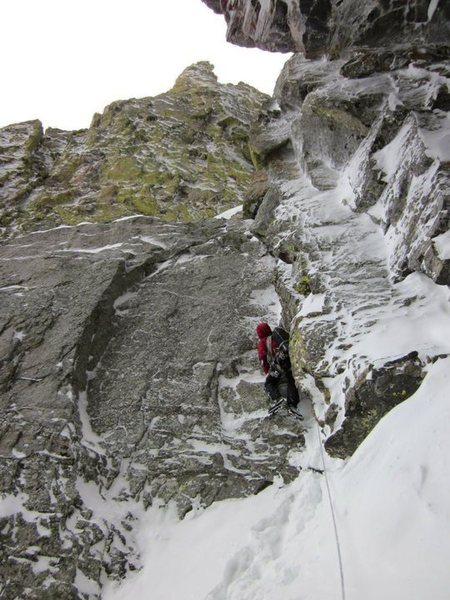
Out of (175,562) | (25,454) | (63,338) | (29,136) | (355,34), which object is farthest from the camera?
(29,136)

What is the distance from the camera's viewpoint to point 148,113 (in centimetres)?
2750

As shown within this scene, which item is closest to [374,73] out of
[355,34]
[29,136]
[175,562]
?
[355,34]

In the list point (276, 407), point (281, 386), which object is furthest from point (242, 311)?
point (276, 407)

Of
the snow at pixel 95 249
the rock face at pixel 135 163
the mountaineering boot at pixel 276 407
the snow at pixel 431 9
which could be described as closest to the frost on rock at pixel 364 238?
the mountaineering boot at pixel 276 407

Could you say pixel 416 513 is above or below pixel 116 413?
above

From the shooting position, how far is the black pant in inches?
327

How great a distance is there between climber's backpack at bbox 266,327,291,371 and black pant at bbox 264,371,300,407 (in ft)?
0.54

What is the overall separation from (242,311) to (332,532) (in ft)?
20.9

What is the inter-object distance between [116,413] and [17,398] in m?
2.05

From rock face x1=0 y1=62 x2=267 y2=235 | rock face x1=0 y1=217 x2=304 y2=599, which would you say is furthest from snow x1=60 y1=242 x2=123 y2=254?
rock face x1=0 y1=62 x2=267 y2=235

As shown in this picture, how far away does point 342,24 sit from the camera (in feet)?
45.9

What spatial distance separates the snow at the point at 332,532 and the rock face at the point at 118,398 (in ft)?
1.53

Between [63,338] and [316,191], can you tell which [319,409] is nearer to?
[63,338]

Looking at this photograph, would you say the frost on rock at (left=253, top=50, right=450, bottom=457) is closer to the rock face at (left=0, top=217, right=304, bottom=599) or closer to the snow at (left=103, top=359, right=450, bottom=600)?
the snow at (left=103, top=359, right=450, bottom=600)
